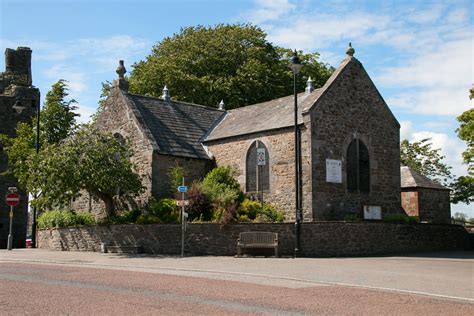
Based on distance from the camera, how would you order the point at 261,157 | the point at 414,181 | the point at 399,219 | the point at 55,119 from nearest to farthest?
the point at 399,219
the point at 261,157
the point at 414,181
the point at 55,119

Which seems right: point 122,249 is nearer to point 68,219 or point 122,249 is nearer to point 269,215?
point 68,219

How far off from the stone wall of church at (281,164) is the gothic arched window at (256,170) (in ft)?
0.61

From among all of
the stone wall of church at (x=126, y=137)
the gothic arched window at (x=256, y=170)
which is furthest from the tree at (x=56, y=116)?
the gothic arched window at (x=256, y=170)

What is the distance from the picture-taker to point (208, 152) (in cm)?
3112

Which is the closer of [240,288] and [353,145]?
[240,288]

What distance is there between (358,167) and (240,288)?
16821 millimetres

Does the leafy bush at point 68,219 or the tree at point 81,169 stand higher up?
the tree at point 81,169

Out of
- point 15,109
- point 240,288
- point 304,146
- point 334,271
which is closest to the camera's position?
point 240,288

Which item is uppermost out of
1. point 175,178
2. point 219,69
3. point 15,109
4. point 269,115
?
point 219,69

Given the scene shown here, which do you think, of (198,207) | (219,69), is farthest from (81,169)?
(219,69)

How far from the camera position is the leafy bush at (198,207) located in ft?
82.8

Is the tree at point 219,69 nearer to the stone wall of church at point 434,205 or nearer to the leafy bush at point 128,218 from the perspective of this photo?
the stone wall of church at point 434,205

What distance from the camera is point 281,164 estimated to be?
27141mm

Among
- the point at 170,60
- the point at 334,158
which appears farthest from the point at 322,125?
the point at 170,60
